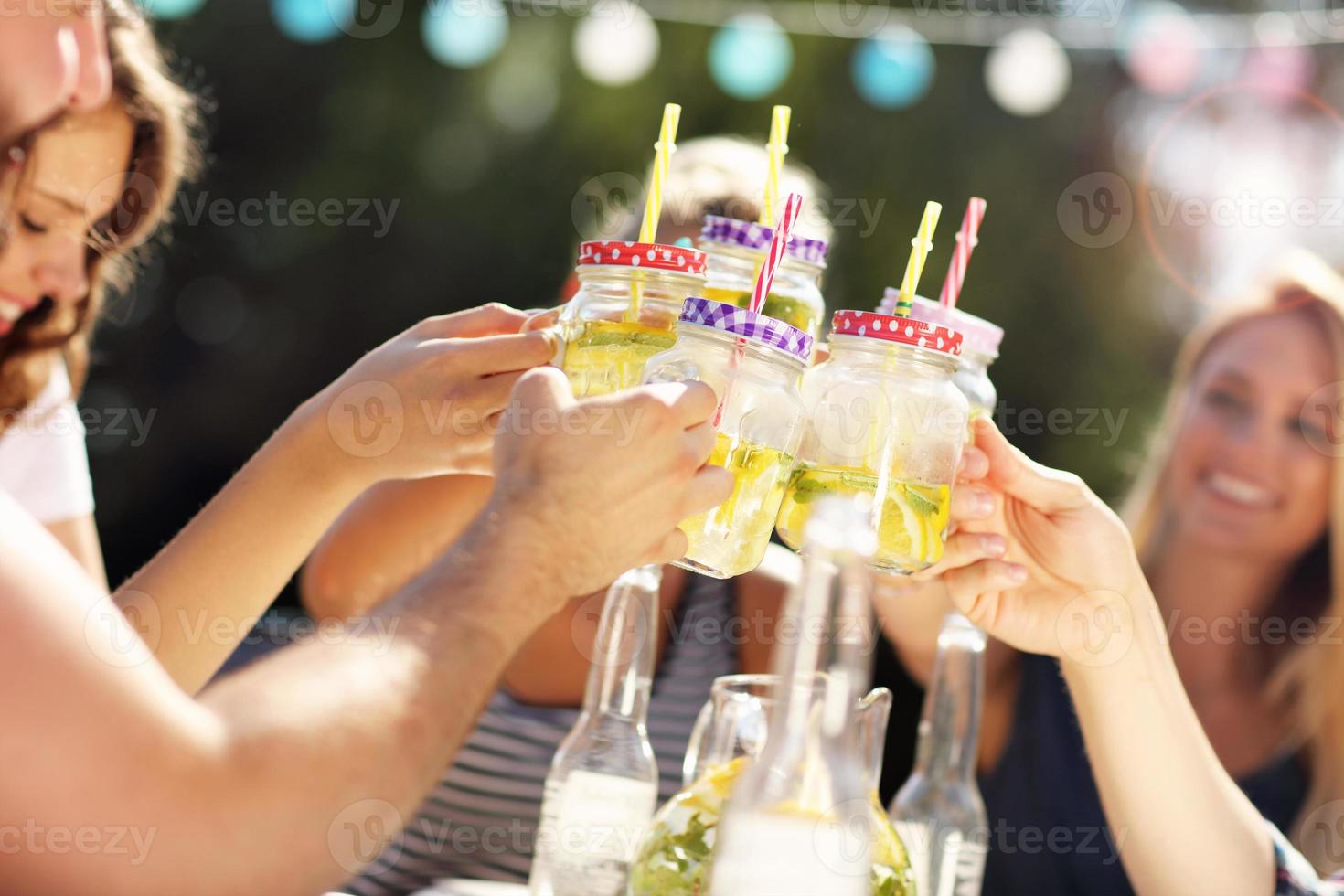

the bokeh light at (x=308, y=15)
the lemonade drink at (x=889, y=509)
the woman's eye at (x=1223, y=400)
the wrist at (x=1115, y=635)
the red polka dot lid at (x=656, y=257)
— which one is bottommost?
the wrist at (x=1115, y=635)

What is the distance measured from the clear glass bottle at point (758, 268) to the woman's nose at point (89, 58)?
986mm

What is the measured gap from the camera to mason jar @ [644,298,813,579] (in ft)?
4.23

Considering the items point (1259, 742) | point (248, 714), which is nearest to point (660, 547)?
point (248, 714)

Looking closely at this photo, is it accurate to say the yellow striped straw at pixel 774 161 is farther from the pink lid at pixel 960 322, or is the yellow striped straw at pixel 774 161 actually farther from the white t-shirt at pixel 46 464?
the white t-shirt at pixel 46 464

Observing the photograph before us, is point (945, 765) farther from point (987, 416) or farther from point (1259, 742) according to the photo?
point (1259, 742)

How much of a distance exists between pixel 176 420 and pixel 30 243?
750 cm

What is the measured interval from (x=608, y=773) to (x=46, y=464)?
1.32 metres

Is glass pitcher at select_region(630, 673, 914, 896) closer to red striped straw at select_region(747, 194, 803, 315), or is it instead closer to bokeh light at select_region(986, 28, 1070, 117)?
red striped straw at select_region(747, 194, 803, 315)

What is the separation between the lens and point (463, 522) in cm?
272

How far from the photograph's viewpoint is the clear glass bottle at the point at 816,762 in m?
0.99

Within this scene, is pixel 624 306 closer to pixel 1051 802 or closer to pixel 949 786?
pixel 949 786

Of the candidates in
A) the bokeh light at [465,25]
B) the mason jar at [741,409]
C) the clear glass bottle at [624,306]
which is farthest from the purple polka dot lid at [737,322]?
the bokeh light at [465,25]

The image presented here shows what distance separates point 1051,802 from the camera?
108 inches

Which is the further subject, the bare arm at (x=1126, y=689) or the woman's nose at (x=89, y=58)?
Result: the woman's nose at (x=89, y=58)
